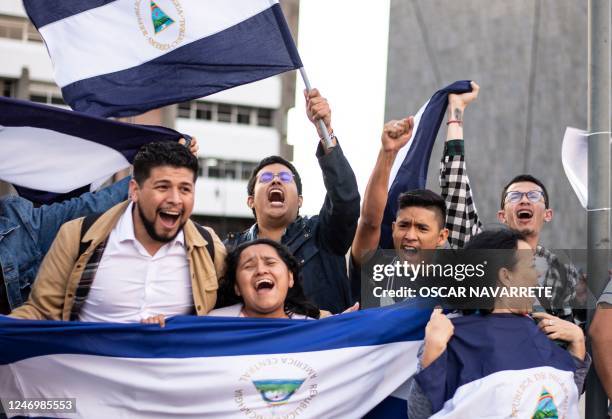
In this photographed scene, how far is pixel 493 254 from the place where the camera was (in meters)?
3.76

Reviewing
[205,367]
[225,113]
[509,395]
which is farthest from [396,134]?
[225,113]

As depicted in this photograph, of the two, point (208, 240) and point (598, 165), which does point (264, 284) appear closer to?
point (208, 240)

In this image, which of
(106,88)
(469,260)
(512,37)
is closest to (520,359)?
(469,260)

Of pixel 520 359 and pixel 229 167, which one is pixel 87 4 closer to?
pixel 520 359

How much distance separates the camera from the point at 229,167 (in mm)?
40844

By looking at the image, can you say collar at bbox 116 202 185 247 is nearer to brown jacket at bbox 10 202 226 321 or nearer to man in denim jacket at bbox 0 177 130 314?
brown jacket at bbox 10 202 226 321

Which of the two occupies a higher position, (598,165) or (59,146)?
(59,146)

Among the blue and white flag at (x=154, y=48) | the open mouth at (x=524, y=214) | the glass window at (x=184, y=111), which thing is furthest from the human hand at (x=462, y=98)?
the glass window at (x=184, y=111)

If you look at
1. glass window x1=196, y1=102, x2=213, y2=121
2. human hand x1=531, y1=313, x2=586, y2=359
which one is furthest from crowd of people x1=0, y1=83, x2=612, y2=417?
glass window x1=196, y1=102, x2=213, y2=121

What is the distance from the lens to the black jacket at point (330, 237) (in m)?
4.77

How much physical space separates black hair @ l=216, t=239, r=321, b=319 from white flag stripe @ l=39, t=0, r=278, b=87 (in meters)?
1.39

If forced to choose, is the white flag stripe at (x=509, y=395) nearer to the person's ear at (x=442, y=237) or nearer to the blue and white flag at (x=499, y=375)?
the blue and white flag at (x=499, y=375)

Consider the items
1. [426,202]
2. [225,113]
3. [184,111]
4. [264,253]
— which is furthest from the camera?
[225,113]

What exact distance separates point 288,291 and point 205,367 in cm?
66
